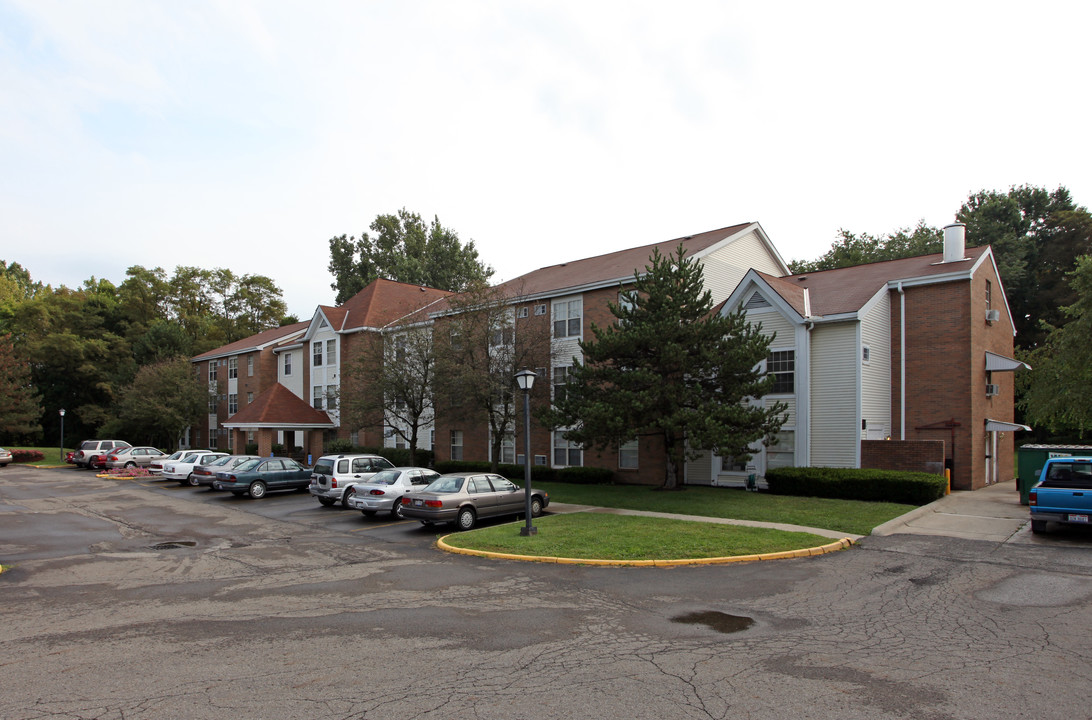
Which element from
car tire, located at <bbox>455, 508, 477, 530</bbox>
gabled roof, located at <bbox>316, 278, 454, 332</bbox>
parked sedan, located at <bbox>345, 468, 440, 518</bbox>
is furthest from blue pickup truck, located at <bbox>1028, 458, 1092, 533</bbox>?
gabled roof, located at <bbox>316, 278, 454, 332</bbox>

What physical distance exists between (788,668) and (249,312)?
80122 mm

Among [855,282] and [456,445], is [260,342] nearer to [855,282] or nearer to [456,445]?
[456,445]

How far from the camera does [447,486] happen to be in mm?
17031

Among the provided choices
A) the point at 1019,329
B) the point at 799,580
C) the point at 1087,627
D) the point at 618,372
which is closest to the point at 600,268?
the point at 618,372

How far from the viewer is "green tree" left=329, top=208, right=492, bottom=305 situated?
60344 mm

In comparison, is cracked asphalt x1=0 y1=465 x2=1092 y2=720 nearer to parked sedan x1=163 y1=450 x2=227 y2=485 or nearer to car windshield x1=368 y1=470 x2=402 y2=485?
car windshield x1=368 y1=470 x2=402 y2=485

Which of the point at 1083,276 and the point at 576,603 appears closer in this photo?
the point at 576,603

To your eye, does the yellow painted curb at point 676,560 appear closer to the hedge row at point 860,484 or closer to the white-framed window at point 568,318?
the hedge row at point 860,484

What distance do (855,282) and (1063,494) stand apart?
13596 mm

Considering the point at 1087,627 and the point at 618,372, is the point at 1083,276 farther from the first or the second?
the point at 1087,627

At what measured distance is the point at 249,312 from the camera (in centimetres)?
7750

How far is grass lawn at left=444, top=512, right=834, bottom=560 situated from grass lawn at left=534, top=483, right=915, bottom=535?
1.93 m

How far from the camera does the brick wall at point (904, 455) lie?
21.2 meters

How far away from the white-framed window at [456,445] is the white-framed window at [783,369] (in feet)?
55.7
